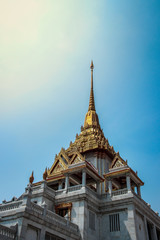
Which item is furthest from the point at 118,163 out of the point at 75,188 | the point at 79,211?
the point at 79,211

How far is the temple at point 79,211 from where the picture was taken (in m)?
19.6

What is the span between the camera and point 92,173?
29.6 meters

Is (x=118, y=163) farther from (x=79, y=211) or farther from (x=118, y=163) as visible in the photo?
(x=79, y=211)

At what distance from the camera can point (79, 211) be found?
2556 cm

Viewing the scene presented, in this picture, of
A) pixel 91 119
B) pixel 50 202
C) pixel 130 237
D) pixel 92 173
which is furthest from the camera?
pixel 91 119

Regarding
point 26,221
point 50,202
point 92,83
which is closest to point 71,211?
point 50,202

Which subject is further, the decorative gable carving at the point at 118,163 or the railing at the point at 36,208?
the decorative gable carving at the point at 118,163

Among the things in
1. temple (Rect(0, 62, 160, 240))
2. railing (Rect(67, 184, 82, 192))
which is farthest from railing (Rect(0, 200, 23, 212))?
railing (Rect(67, 184, 82, 192))

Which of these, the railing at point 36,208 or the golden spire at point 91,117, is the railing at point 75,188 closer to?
the railing at point 36,208

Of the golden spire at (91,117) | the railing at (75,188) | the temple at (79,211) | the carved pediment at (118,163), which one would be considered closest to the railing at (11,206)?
the temple at (79,211)

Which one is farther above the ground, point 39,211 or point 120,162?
point 120,162

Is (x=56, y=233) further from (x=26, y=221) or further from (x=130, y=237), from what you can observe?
(x=130, y=237)

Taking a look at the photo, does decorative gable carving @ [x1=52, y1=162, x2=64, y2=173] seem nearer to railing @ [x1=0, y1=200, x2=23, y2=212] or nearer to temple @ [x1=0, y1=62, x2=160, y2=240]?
temple @ [x1=0, y1=62, x2=160, y2=240]

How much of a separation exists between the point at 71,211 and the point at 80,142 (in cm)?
1760
